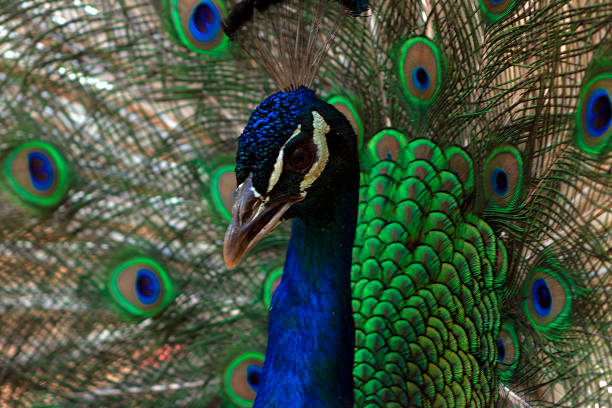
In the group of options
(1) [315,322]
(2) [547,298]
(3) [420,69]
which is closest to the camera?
(1) [315,322]

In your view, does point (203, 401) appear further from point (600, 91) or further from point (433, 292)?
point (600, 91)

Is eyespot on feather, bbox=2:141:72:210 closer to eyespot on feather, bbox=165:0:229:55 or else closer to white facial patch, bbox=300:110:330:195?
eyespot on feather, bbox=165:0:229:55

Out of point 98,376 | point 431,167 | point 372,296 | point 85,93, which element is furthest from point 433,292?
point 85,93

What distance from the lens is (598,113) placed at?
3.20 ft

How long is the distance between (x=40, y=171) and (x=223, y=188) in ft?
1.47

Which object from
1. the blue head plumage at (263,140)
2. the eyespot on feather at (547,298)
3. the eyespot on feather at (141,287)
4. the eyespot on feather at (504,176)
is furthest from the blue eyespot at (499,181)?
the eyespot on feather at (141,287)

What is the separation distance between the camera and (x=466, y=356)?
3.55 feet

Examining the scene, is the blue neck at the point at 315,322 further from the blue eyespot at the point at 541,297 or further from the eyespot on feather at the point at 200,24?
the eyespot on feather at the point at 200,24

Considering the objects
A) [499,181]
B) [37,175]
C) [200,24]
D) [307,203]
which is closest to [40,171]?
[37,175]

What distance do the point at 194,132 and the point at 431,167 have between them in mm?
620

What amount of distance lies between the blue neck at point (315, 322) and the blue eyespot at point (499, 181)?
0.37 meters

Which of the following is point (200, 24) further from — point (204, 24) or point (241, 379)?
point (241, 379)

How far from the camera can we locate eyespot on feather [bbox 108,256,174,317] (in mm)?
1416

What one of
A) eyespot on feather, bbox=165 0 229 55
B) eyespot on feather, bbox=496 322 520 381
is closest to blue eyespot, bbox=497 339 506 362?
eyespot on feather, bbox=496 322 520 381
